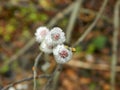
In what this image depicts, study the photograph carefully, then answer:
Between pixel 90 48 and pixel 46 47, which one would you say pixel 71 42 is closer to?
pixel 90 48

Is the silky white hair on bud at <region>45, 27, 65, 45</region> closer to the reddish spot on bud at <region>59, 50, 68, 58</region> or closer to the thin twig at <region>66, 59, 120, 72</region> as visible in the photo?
the reddish spot on bud at <region>59, 50, 68, 58</region>

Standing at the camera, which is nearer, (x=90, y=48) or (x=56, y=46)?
(x=56, y=46)

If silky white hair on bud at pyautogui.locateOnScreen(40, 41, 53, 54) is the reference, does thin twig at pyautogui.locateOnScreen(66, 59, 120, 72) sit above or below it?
below

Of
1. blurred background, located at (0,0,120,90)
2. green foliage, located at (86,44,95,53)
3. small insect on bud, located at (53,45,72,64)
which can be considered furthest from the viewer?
green foliage, located at (86,44,95,53)

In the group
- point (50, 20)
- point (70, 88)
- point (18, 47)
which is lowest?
point (70, 88)

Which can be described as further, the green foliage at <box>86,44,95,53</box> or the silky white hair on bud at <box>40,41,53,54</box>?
the green foliage at <box>86,44,95,53</box>

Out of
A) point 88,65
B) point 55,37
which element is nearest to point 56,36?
point 55,37

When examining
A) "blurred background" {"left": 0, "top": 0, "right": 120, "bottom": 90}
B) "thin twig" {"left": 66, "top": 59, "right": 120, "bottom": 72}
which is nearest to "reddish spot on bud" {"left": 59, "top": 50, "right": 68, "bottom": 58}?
"blurred background" {"left": 0, "top": 0, "right": 120, "bottom": 90}

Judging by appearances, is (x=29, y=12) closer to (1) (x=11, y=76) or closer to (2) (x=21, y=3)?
(2) (x=21, y=3)

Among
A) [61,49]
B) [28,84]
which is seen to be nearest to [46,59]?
[28,84]
